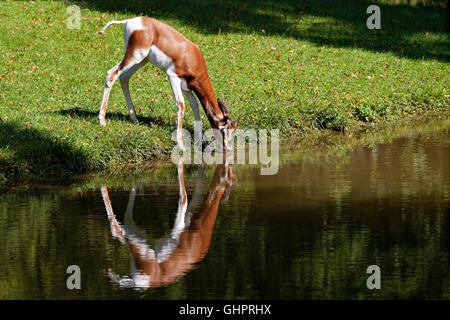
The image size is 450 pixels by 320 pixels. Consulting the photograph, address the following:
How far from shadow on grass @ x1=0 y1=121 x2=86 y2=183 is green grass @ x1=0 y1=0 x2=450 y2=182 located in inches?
0.6

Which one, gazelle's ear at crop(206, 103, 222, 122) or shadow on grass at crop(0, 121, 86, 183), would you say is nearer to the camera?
shadow on grass at crop(0, 121, 86, 183)

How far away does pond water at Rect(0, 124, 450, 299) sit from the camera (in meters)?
6.46

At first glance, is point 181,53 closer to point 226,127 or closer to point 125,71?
point 125,71

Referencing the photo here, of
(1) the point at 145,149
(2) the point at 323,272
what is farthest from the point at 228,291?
(1) the point at 145,149

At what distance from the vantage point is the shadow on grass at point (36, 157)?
1077 cm

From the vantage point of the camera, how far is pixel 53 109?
544 inches

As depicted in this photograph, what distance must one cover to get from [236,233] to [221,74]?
987 centimetres

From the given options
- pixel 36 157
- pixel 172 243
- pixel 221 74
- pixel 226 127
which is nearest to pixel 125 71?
pixel 226 127

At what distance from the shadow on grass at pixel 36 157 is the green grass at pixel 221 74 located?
0.01m

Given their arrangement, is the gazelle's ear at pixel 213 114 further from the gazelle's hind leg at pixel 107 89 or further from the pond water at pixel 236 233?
the gazelle's hind leg at pixel 107 89

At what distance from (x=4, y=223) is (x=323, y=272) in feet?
12.2

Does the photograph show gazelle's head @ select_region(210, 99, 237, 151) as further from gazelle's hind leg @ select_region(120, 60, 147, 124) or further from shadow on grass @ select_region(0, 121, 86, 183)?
shadow on grass @ select_region(0, 121, 86, 183)

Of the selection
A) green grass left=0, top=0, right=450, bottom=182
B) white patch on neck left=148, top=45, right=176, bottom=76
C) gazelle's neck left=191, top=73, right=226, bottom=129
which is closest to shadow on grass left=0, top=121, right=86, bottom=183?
green grass left=0, top=0, right=450, bottom=182

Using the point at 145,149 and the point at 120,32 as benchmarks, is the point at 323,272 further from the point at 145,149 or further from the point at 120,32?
the point at 120,32
